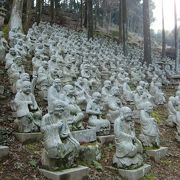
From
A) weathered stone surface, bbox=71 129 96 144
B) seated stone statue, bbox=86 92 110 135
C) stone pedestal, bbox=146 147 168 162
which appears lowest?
stone pedestal, bbox=146 147 168 162

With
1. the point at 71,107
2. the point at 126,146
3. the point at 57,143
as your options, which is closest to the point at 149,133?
the point at 126,146

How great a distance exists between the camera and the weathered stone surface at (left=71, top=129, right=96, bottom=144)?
913 centimetres

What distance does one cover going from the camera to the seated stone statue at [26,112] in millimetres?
8938

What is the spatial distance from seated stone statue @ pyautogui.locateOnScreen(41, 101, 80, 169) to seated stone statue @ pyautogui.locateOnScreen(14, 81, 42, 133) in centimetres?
155

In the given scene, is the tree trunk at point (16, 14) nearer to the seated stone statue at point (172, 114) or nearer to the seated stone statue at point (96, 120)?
the seated stone statue at point (172, 114)

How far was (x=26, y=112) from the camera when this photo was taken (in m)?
8.98

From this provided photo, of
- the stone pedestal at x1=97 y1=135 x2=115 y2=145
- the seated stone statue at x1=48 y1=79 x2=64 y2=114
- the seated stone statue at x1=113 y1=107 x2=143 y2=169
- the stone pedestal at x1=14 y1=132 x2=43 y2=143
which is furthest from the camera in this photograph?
the stone pedestal at x1=97 y1=135 x2=115 y2=145

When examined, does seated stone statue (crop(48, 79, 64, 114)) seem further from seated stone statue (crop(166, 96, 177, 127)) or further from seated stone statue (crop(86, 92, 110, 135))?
seated stone statue (crop(166, 96, 177, 127))

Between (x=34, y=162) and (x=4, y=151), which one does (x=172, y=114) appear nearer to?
(x=34, y=162)

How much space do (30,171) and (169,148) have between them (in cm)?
548

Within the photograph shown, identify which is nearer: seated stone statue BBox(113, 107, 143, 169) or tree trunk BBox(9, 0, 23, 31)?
seated stone statue BBox(113, 107, 143, 169)

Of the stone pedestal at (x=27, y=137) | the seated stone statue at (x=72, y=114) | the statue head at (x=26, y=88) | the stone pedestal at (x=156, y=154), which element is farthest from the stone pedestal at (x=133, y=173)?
the statue head at (x=26, y=88)

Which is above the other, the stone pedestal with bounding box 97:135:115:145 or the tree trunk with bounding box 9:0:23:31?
the tree trunk with bounding box 9:0:23:31

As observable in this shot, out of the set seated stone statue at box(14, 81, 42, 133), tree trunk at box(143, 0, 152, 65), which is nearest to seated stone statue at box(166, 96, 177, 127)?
seated stone statue at box(14, 81, 42, 133)
